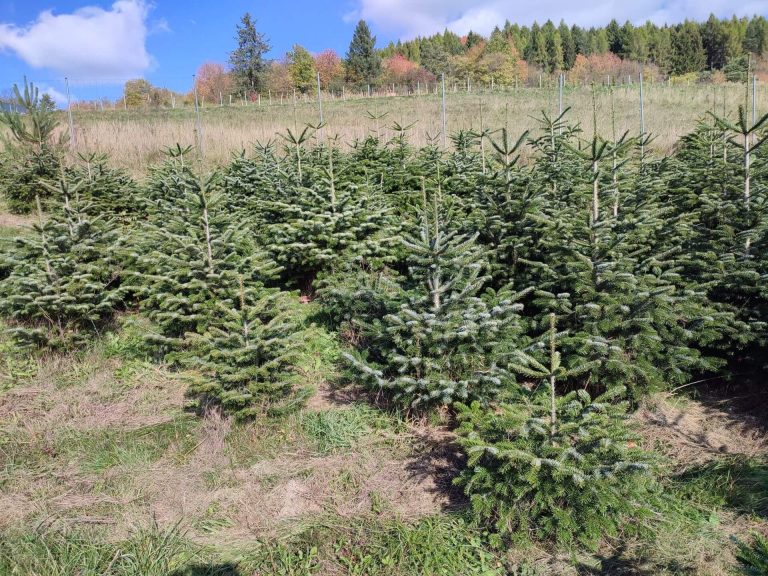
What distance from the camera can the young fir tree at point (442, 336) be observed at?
3.71m

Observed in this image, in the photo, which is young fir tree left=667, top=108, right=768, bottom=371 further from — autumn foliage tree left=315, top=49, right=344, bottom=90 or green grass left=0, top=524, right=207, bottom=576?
autumn foliage tree left=315, top=49, right=344, bottom=90

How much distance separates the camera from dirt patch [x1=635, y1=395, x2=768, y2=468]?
11.9ft

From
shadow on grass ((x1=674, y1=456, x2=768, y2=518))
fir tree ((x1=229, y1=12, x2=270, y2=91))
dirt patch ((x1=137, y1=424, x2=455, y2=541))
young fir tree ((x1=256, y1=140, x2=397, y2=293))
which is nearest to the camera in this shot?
shadow on grass ((x1=674, y1=456, x2=768, y2=518))

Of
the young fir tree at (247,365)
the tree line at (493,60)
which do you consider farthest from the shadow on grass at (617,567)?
the tree line at (493,60)

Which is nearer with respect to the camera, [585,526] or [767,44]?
[585,526]

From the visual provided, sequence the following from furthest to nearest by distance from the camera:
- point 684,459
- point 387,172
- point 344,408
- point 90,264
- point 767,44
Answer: point 767,44 → point 387,172 → point 90,264 → point 344,408 → point 684,459

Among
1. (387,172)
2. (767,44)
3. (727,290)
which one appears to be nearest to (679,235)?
(727,290)

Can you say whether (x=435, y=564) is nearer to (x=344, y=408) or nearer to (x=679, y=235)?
(x=344, y=408)

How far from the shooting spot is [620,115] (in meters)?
21.0

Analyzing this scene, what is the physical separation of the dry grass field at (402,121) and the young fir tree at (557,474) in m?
7.72

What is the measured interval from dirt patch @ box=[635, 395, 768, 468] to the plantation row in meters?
0.24

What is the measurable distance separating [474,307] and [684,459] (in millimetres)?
1856

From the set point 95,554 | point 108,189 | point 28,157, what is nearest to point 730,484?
point 95,554

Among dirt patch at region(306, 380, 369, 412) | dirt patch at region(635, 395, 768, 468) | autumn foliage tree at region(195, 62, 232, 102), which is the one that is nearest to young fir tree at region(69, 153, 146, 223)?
dirt patch at region(306, 380, 369, 412)
